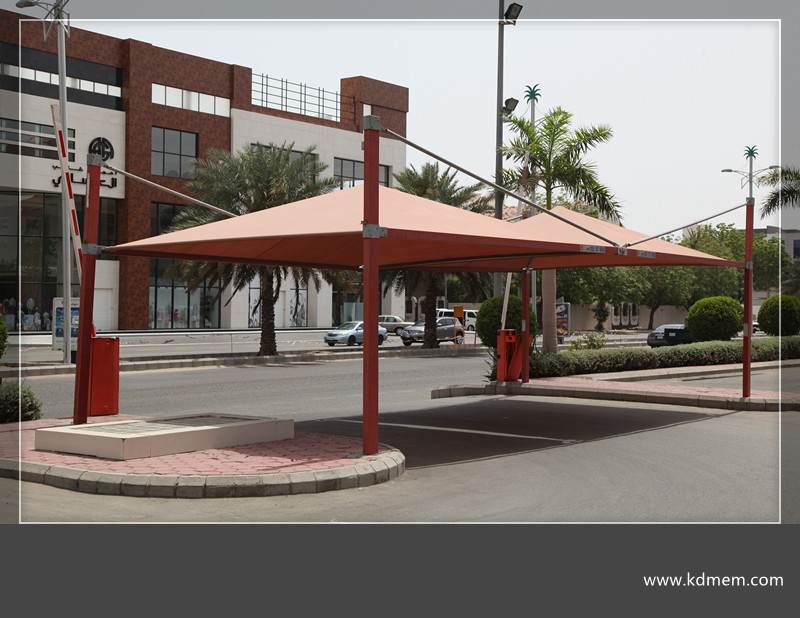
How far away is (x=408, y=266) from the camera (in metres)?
16.9

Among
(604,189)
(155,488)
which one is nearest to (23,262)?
(604,189)

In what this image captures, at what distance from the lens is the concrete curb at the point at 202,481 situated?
8078 millimetres

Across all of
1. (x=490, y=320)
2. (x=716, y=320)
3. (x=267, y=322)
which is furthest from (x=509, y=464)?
(x=267, y=322)

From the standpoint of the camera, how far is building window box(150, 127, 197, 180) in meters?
54.3

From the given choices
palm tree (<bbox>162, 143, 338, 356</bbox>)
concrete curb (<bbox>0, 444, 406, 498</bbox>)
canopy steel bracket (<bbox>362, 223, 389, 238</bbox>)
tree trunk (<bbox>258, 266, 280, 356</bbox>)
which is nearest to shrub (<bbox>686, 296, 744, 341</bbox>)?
palm tree (<bbox>162, 143, 338, 356</bbox>)

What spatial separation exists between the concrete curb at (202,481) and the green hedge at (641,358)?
448 inches

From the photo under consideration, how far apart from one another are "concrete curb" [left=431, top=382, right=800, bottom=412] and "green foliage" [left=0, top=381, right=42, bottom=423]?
7.92m

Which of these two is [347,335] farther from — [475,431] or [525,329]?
[475,431]

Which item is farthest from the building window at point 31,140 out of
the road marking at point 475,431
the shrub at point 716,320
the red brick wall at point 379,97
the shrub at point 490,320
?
the road marking at point 475,431

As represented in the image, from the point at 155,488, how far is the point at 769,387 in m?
16.7

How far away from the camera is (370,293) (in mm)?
9703

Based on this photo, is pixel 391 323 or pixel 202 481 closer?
pixel 202 481

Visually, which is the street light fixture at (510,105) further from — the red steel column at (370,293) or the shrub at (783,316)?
the red steel column at (370,293)

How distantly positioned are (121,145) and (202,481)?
48.7 meters
